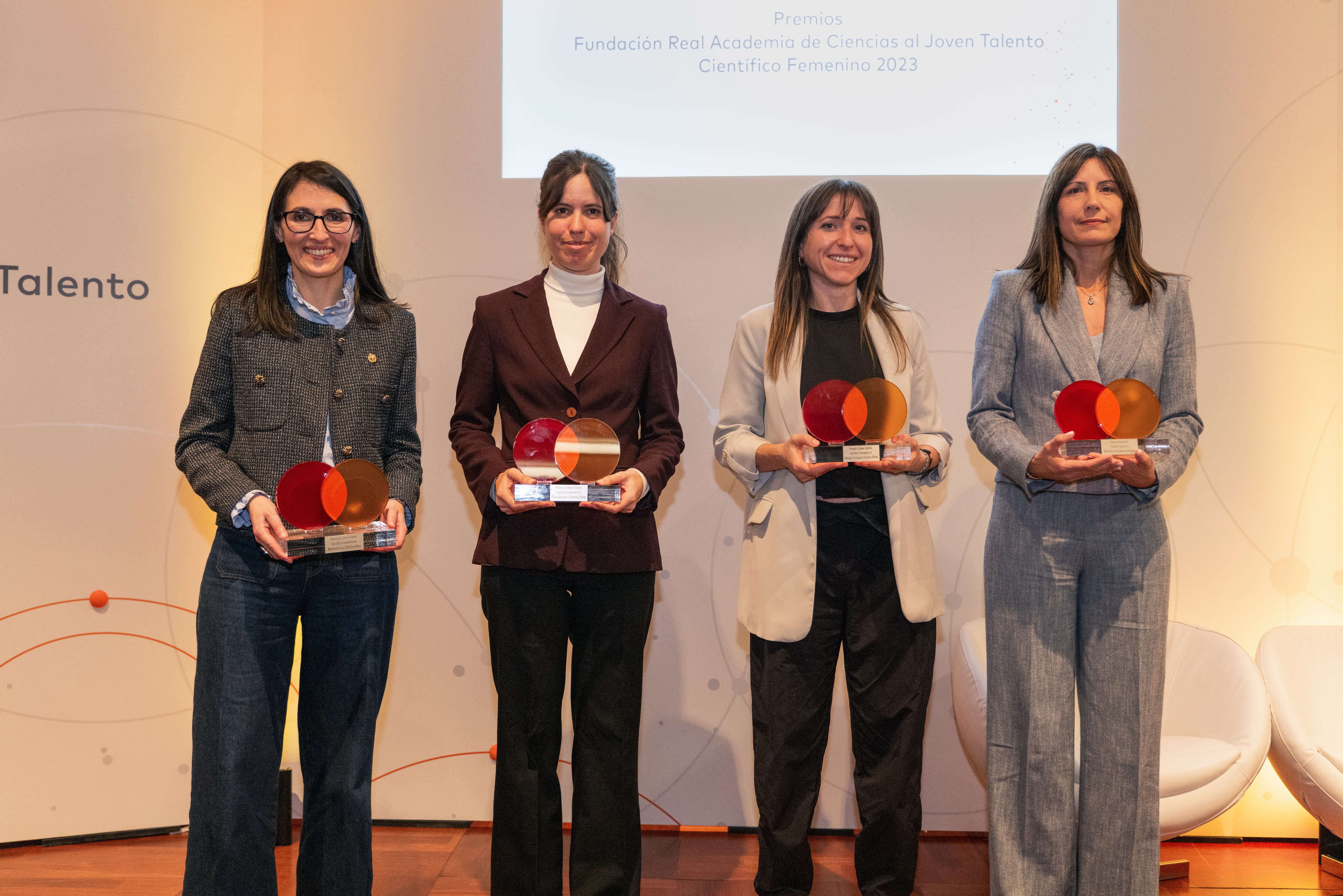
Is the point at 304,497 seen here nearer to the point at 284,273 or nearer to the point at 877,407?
the point at 284,273

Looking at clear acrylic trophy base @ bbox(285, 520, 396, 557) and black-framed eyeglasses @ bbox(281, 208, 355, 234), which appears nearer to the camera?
clear acrylic trophy base @ bbox(285, 520, 396, 557)

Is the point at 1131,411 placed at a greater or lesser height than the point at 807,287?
lesser

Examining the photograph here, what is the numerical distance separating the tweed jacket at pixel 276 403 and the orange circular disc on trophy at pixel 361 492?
0.33 ft

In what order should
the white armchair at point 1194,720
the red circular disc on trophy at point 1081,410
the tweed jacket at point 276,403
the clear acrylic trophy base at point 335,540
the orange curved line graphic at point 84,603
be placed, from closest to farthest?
the clear acrylic trophy base at point 335,540, the tweed jacket at point 276,403, the red circular disc on trophy at point 1081,410, the white armchair at point 1194,720, the orange curved line graphic at point 84,603

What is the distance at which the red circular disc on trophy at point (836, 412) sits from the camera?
2.21 metres

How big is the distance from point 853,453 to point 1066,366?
55cm

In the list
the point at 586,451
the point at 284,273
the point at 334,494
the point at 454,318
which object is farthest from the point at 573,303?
the point at 454,318

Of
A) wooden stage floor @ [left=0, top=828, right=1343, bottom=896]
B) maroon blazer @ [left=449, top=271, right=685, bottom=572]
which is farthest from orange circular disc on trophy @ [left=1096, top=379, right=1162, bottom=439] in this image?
→ wooden stage floor @ [left=0, top=828, right=1343, bottom=896]

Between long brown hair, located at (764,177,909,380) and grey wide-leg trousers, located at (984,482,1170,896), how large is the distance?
573 mm

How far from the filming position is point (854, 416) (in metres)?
2.21

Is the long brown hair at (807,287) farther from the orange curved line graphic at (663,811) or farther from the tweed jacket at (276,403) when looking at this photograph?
the orange curved line graphic at (663,811)

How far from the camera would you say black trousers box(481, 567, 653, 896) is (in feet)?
7.34

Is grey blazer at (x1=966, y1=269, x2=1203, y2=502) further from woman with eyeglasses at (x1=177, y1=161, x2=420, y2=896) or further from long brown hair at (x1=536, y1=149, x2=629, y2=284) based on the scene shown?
woman with eyeglasses at (x1=177, y1=161, x2=420, y2=896)

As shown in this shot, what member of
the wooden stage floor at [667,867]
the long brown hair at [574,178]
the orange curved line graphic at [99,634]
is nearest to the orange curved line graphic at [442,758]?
the wooden stage floor at [667,867]
